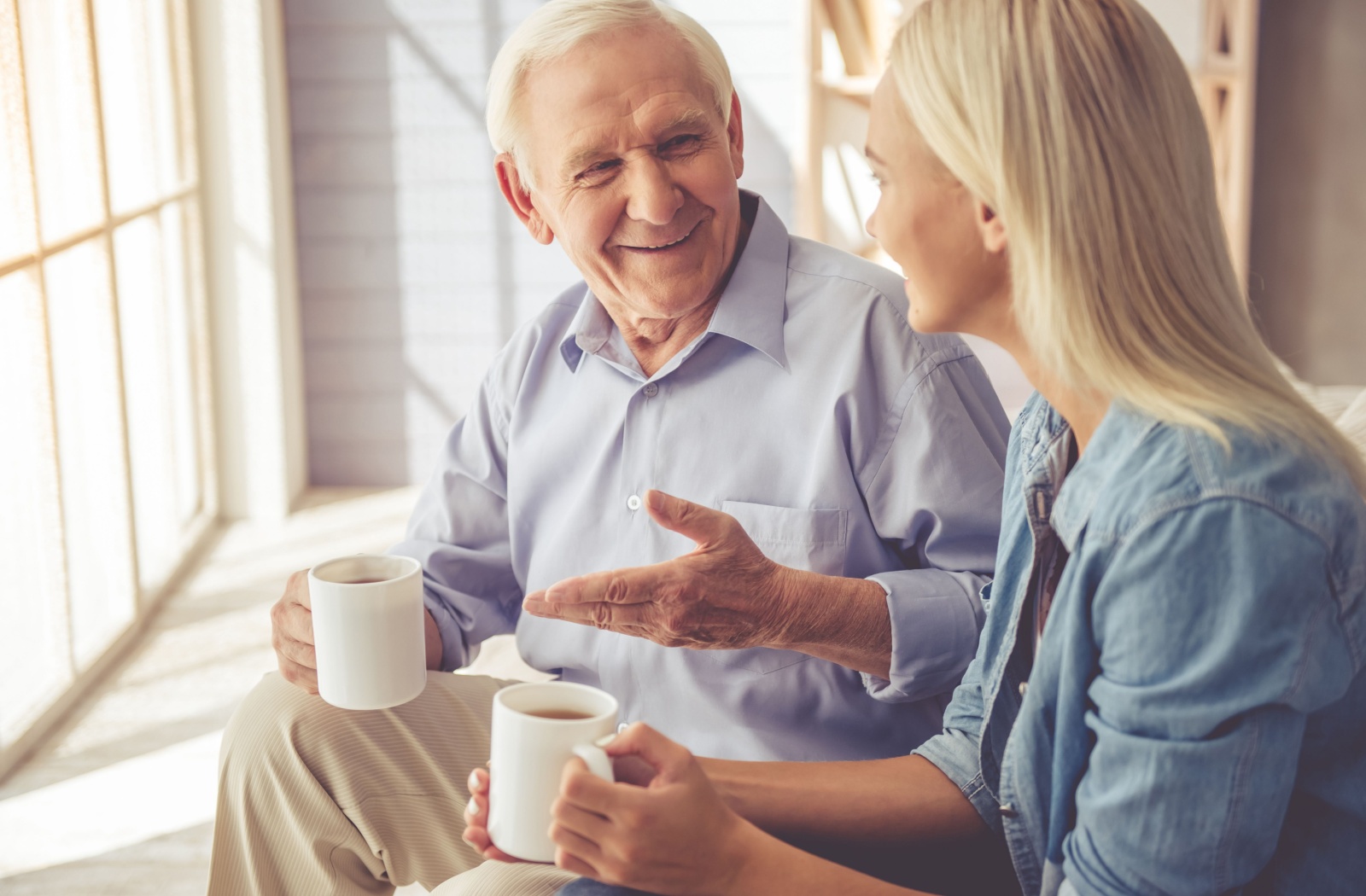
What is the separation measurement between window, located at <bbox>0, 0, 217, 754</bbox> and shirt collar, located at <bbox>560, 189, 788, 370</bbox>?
54.6 inches

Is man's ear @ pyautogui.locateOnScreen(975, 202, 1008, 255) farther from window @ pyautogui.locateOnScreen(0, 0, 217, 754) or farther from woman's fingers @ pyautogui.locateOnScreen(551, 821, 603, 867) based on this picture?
window @ pyautogui.locateOnScreen(0, 0, 217, 754)

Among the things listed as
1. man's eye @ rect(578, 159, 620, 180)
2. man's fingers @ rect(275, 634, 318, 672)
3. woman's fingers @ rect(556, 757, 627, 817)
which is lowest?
man's fingers @ rect(275, 634, 318, 672)

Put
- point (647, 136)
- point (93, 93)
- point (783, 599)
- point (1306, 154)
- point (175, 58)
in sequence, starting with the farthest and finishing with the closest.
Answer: point (1306, 154) → point (175, 58) → point (93, 93) → point (647, 136) → point (783, 599)

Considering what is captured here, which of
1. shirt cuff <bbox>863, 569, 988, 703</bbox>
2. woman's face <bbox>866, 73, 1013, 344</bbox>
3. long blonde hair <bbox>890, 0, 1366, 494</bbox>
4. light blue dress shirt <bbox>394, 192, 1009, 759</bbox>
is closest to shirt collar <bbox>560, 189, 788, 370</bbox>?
light blue dress shirt <bbox>394, 192, 1009, 759</bbox>

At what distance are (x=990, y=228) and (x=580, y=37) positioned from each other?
2.19 ft

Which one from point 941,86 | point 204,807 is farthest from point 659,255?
point 204,807

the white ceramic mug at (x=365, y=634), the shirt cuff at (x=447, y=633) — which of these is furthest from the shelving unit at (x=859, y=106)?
the white ceramic mug at (x=365, y=634)

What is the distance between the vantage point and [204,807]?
7.62 ft

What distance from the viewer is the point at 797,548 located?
56.1 inches

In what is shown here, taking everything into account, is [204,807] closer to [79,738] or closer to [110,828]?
[110,828]

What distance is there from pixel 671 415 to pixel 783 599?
0.33 metres

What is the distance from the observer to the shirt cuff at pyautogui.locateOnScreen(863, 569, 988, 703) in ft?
4.31

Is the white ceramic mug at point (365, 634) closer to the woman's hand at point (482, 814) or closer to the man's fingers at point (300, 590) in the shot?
the man's fingers at point (300, 590)

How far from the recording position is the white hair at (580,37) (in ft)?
4.78
